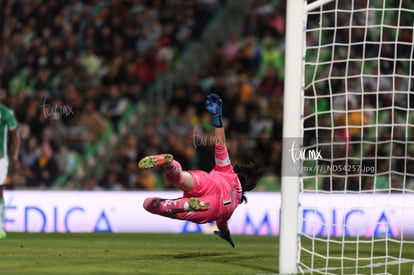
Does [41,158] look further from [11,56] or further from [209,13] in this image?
[209,13]

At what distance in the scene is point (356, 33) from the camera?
62.3 ft

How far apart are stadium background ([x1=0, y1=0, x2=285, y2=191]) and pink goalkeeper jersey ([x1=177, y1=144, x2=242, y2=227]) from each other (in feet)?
17.0

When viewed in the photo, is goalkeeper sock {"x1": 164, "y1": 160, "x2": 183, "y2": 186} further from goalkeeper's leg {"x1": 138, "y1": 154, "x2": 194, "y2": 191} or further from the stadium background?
the stadium background

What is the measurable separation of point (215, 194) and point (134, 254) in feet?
3.89

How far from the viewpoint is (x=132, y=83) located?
19.6m

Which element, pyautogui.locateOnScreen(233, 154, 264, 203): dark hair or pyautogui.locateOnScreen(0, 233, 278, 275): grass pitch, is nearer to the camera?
pyautogui.locateOnScreen(0, 233, 278, 275): grass pitch

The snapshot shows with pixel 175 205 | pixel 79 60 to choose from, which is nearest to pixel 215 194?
pixel 175 205

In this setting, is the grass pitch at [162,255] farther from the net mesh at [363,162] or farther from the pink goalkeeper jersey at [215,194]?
the net mesh at [363,162]

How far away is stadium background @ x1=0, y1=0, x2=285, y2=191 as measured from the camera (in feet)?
57.7

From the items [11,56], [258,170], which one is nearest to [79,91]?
[11,56]

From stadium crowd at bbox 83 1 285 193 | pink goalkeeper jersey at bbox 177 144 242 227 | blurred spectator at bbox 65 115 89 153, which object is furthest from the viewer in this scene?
blurred spectator at bbox 65 115 89 153

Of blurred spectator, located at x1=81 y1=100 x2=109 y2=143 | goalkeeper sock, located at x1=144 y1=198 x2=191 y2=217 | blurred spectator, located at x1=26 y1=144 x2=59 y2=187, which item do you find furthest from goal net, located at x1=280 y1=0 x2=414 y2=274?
blurred spectator, located at x1=26 y1=144 x2=59 y2=187

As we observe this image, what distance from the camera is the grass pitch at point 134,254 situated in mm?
10133

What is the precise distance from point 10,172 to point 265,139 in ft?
13.6
